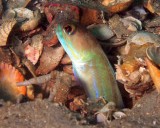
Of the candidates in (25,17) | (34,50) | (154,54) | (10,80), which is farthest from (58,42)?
(154,54)

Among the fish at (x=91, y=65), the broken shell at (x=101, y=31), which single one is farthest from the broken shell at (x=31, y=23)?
the broken shell at (x=101, y=31)

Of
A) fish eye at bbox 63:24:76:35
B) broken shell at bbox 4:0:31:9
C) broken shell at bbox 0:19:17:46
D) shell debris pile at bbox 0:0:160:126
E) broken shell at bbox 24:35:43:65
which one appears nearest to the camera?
fish eye at bbox 63:24:76:35

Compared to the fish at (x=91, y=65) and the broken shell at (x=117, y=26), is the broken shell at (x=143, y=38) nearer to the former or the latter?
the broken shell at (x=117, y=26)

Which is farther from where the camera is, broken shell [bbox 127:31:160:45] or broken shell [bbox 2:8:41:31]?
broken shell [bbox 2:8:41:31]

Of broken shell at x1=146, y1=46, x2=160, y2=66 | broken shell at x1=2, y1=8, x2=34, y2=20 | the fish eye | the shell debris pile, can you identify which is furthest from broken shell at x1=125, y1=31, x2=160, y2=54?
broken shell at x1=2, y1=8, x2=34, y2=20

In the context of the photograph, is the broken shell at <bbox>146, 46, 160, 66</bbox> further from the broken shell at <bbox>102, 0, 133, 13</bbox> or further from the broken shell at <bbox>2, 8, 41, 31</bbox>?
the broken shell at <bbox>2, 8, 41, 31</bbox>

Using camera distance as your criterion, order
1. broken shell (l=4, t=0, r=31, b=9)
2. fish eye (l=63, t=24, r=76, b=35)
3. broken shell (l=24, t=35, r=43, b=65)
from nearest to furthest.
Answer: fish eye (l=63, t=24, r=76, b=35)
broken shell (l=24, t=35, r=43, b=65)
broken shell (l=4, t=0, r=31, b=9)

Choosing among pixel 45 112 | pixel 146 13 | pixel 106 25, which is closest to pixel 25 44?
pixel 106 25

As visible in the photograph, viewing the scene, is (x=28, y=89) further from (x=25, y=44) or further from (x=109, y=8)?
(x=109, y=8)
